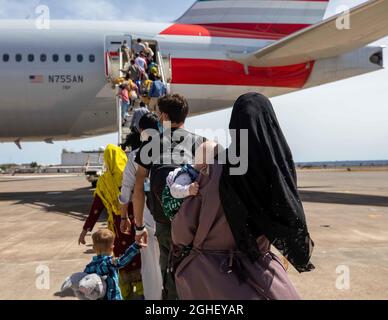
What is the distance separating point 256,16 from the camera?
16.4m

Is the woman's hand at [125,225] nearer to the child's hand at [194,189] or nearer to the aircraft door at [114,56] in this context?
the child's hand at [194,189]

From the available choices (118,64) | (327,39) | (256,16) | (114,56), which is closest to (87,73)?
(114,56)

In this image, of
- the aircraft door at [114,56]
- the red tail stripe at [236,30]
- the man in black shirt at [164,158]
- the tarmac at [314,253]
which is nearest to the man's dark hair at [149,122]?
the man in black shirt at [164,158]

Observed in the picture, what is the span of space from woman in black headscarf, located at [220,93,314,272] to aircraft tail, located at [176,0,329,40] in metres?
14.4

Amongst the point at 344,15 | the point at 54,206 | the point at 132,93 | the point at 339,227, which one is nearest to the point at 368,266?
the point at 339,227

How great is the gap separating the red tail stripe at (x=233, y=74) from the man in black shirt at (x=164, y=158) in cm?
1093

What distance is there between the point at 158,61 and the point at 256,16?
6.01m

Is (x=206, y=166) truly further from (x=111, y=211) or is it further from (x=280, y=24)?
(x=280, y=24)

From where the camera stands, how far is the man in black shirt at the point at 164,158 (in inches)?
106

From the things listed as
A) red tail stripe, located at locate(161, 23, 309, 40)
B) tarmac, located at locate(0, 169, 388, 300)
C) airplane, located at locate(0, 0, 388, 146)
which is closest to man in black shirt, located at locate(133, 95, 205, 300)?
tarmac, located at locate(0, 169, 388, 300)

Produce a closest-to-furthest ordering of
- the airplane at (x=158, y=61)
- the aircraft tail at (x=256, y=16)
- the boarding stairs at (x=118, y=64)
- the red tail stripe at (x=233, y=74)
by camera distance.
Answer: the boarding stairs at (x=118, y=64), the airplane at (x=158, y=61), the red tail stripe at (x=233, y=74), the aircraft tail at (x=256, y=16)

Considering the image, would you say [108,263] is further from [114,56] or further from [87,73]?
[87,73]

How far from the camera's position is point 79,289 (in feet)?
8.79
